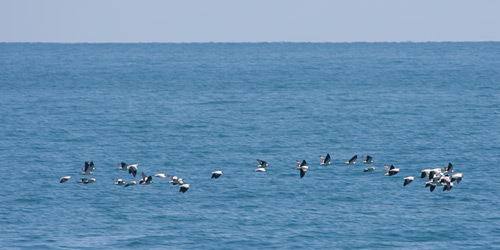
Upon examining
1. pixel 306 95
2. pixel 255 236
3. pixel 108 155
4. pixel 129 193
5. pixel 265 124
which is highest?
pixel 306 95

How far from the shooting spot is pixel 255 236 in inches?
2527

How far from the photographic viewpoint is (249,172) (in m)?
86.7

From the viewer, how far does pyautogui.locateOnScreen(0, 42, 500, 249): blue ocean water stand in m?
65.0

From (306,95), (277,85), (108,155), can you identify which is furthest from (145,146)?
(277,85)

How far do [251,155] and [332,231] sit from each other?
3347cm

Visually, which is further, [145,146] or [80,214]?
[145,146]

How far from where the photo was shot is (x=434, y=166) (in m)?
90.4

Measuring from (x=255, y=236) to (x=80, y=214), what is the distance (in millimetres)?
16599

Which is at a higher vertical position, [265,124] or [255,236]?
[265,124]

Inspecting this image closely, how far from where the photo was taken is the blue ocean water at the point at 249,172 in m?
65.0

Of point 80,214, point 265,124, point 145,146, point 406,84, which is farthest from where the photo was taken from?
point 406,84

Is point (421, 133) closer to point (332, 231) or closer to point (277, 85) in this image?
point (332, 231)

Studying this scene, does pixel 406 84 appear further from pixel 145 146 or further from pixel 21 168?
pixel 21 168

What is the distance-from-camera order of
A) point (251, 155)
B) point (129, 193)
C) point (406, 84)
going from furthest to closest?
point (406, 84), point (251, 155), point (129, 193)
